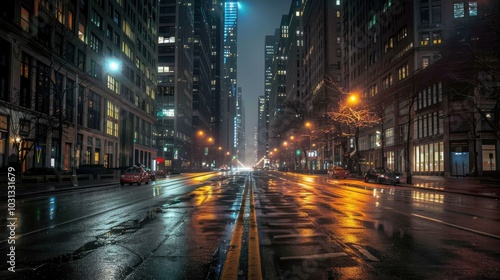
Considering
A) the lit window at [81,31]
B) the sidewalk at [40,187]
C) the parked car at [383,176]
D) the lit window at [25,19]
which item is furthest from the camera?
the lit window at [81,31]

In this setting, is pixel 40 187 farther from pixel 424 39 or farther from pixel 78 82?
pixel 424 39

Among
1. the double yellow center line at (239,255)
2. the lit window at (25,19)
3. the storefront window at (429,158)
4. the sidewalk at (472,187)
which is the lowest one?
the sidewalk at (472,187)

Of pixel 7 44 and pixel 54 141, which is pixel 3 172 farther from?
pixel 54 141

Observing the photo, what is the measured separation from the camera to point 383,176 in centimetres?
4150

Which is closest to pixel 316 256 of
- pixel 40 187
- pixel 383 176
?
pixel 40 187

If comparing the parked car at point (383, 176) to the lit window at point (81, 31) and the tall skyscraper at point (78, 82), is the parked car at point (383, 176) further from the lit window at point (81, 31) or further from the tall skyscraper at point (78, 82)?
the lit window at point (81, 31)

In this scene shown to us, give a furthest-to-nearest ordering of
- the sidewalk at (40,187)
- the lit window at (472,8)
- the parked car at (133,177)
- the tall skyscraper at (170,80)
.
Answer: the tall skyscraper at (170,80)
the lit window at (472,8)
the parked car at (133,177)
the sidewalk at (40,187)

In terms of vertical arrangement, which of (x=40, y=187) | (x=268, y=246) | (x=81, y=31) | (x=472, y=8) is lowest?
(x=40, y=187)

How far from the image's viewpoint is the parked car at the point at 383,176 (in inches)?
1570

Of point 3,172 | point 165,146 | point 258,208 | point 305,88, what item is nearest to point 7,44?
point 3,172

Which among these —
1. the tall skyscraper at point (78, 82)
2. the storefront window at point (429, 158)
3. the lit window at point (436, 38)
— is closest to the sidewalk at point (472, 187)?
the storefront window at point (429, 158)

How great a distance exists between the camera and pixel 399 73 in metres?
65.8

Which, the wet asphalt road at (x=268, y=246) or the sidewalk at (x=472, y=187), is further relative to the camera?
the sidewalk at (x=472, y=187)

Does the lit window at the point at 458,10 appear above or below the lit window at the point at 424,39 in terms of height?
above
